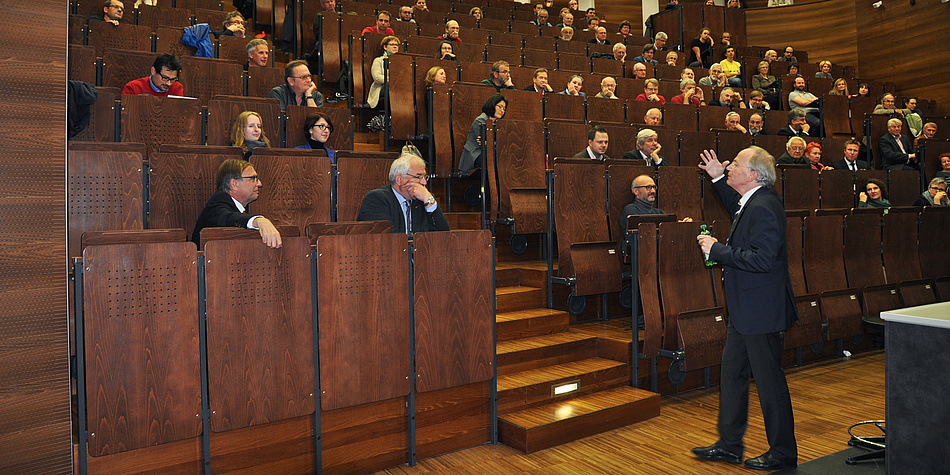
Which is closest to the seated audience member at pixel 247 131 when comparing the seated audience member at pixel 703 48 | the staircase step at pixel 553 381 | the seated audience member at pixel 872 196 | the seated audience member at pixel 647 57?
the staircase step at pixel 553 381

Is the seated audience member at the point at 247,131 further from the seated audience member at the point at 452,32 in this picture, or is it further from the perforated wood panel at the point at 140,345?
the seated audience member at the point at 452,32

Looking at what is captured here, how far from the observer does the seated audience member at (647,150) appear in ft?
8.11

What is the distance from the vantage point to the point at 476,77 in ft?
9.59

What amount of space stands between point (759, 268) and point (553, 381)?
0.62m

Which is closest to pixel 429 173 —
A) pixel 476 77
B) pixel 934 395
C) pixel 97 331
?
pixel 476 77

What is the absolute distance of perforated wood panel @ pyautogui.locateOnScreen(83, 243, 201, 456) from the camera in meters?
1.16

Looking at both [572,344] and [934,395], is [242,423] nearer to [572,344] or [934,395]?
[572,344]

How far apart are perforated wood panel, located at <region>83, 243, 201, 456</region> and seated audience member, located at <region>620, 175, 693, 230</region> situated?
1371mm

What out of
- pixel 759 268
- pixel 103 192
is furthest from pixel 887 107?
pixel 103 192

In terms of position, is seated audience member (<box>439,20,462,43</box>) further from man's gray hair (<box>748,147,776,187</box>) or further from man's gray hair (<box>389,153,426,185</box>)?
man's gray hair (<box>748,147,776,187</box>)

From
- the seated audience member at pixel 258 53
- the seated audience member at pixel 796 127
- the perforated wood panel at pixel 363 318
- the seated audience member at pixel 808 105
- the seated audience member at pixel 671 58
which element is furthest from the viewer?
the seated audience member at pixel 671 58

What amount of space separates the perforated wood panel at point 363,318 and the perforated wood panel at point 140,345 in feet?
0.86

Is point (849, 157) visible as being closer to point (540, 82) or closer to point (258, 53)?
point (540, 82)

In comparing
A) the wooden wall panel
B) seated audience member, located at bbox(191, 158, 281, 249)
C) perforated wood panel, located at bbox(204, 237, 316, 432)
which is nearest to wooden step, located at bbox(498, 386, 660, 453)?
perforated wood panel, located at bbox(204, 237, 316, 432)
